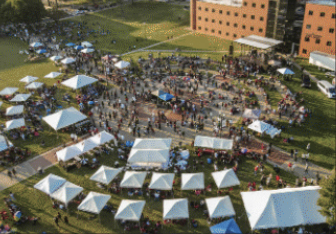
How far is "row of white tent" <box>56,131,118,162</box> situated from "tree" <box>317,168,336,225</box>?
2074cm

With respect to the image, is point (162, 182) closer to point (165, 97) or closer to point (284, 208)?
point (284, 208)

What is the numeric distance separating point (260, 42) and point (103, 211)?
4273 cm

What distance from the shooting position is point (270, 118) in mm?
36250

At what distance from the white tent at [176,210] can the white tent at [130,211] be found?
2064 mm

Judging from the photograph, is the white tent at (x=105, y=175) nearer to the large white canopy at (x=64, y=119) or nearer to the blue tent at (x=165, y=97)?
the large white canopy at (x=64, y=119)

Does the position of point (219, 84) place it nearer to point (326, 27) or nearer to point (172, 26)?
point (326, 27)

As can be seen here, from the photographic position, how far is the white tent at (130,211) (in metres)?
22.2

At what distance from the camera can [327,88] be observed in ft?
134

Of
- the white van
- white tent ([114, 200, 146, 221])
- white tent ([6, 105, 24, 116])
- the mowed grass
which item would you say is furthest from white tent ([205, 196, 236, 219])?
white tent ([6, 105, 24, 116])

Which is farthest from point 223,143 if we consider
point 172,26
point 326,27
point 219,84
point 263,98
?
point 172,26

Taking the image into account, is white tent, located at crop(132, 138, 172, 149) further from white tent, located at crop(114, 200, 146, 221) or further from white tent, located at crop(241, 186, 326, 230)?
white tent, located at crop(241, 186, 326, 230)

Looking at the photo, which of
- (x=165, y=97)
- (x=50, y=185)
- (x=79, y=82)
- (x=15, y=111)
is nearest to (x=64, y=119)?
(x=15, y=111)

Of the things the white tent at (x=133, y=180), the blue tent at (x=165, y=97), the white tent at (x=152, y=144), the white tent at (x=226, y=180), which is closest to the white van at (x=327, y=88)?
the blue tent at (x=165, y=97)

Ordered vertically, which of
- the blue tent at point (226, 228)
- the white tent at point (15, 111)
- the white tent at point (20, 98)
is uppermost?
the white tent at point (20, 98)
